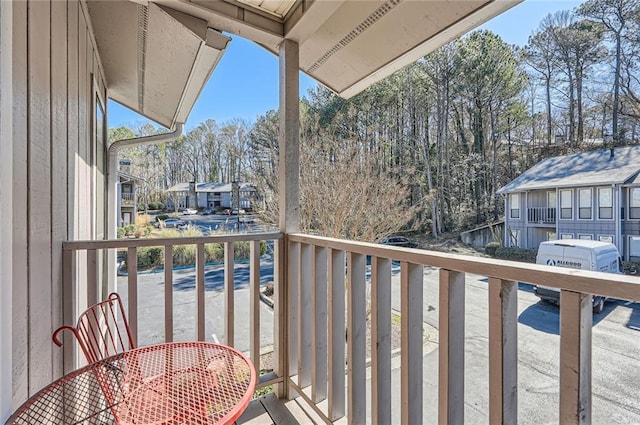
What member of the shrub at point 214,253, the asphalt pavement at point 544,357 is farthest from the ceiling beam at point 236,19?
the shrub at point 214,253

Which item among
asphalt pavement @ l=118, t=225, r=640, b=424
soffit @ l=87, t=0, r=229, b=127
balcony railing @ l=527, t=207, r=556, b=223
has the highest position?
soffit @ l=87, t=0, r=229, b=127

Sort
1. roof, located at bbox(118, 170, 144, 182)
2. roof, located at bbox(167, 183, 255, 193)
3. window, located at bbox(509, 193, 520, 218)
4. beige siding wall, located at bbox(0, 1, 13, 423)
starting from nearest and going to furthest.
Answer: beige siding wall, located at bbox(0, 1, 13, 423), window, located at bbox(509, 193, 520, 218), roof, located at bbox(167, 183, 255, 193), roof, located at bbox(118, 170, 144, 182)

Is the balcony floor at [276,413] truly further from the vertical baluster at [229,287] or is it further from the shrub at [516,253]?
the shrub at [516,253]

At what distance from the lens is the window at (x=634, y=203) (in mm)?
1402

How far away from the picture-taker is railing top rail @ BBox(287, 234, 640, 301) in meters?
0.66

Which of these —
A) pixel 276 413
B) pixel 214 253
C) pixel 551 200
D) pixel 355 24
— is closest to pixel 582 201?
pixel 551 200

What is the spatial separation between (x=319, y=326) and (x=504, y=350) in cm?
98

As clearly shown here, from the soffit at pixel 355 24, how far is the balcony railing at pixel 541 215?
41.8 inches

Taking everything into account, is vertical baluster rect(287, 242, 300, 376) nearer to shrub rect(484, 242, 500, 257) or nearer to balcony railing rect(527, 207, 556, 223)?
shrub rect(484, 242, 500, 257)

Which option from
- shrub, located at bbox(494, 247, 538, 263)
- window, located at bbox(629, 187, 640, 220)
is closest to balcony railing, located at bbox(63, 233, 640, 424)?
shrub, located at bbox(494, 247, 538, 263)

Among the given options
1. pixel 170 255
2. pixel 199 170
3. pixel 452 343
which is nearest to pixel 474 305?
pixel 452 343

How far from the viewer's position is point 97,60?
9.00 ft

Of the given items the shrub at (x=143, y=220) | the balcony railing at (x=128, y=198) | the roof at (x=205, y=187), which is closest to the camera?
the roof at (x=205, y=187)

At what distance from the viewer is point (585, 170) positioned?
166 centimetres
